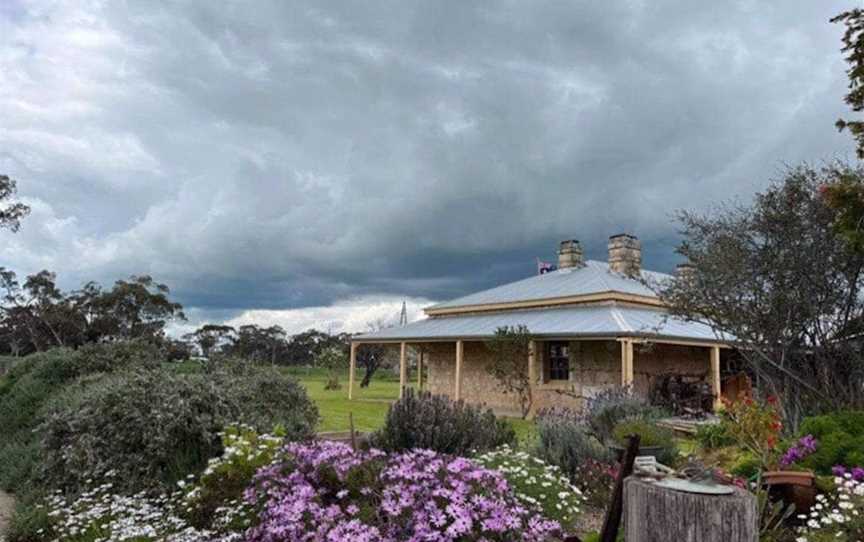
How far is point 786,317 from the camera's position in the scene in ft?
26.6

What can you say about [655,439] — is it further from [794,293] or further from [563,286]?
[563,286]

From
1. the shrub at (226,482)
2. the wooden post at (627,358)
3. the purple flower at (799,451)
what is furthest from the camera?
the wooden post at (627,358)

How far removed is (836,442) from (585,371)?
1238cm

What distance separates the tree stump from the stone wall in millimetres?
13554

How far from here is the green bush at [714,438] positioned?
9500 millimetres

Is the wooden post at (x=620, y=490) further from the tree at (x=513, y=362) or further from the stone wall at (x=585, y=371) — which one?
the tree at (x=513, y=362)

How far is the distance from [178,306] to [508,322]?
3234 centimetres

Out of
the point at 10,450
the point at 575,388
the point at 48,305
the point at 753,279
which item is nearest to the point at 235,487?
the point at 10,450

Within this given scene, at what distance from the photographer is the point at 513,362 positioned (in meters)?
18.2

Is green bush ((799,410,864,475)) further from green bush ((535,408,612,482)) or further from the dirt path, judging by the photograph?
the dirt path

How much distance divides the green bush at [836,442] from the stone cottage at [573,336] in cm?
796

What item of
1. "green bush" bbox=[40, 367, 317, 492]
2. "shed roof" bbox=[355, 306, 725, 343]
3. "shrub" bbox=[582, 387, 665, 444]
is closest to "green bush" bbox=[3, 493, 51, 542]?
"green bush" bbox=[40, 367, 317, 492]

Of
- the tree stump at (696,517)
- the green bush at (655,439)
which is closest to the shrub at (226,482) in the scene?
the tree stump at (696,517)

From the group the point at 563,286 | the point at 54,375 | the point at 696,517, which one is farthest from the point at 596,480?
the point at 563,286
